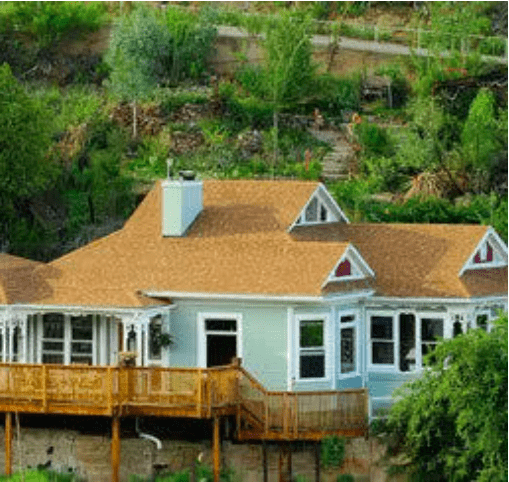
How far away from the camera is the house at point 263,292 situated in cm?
5759

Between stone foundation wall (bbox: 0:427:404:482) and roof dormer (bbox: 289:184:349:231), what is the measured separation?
5.15m

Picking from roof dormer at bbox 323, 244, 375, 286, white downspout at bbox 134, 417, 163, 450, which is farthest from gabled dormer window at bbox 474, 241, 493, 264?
white downspout at bbox 134, 417, 163, 450

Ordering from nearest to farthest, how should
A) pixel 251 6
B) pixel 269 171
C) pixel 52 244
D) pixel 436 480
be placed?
pixel 436 480, pixel 52 244, pixel 269 171, pixel 251 6

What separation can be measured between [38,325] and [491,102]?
1963 centimetres

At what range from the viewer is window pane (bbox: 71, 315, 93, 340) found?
58938mm

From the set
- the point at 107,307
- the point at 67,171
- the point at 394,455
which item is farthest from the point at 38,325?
the point at 67,171

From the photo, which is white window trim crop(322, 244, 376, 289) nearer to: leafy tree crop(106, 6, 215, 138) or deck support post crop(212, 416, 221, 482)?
deck support post crop(212, 416, 221, 482)

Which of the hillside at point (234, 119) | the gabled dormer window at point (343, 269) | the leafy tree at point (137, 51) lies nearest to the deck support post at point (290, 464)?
the gabled dormer window at point (343, 269)

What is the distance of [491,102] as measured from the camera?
7494 centimetres

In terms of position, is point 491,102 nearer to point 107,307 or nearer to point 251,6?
point 251,6

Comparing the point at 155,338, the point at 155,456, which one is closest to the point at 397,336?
the point at 155,338

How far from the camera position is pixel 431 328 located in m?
58.9

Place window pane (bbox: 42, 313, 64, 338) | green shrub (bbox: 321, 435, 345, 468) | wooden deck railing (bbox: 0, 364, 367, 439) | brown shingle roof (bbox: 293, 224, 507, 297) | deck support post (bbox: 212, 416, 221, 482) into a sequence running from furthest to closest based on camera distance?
window pane (bbox: 42, 313, 64, 338)
brown shingle roof (bbox: 293, 224, 507, 297)
green shrub (bbox: 321, 435, 345, 468)
deck support post (bbox: 212, 416, 221, 482)
wooden deck railing (bbox: 0, 364, 367, 439)

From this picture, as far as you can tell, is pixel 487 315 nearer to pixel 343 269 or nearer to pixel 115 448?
pixel 343 269
